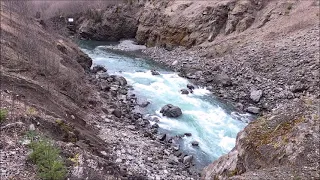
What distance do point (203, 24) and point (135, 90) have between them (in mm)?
11112

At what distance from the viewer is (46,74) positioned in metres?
14.3

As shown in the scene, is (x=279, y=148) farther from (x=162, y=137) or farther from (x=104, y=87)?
(x=104, y=87)

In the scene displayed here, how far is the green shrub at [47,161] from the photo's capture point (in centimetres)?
713

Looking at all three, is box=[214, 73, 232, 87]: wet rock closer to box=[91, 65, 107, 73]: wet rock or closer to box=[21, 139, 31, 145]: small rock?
box=[91, 65, 107, 73]: wet rock

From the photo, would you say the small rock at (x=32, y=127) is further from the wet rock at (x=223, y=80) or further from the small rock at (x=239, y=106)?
the wet rock at (x=223, y=80)

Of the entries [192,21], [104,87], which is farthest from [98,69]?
[192,21]

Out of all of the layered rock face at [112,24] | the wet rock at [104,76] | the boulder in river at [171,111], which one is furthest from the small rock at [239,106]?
the layered rock face at [112,24]

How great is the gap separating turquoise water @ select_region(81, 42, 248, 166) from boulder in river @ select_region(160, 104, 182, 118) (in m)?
0.19

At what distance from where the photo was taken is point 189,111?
52.6 feet

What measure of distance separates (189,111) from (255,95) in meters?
3.59

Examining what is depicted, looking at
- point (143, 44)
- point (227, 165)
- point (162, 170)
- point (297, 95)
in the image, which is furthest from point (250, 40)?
point (227, 165)

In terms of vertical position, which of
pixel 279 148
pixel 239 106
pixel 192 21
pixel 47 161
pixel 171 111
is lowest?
pixel 171 111

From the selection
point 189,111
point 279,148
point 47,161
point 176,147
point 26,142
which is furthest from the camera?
point 189,111

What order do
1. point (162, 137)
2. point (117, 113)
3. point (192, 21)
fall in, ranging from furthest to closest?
point (192, 21) < point (117, 113) < point (162, 137)
